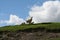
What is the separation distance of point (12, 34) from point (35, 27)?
3.95 meters

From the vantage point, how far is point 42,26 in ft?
112

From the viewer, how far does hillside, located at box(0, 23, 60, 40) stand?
31888 mm

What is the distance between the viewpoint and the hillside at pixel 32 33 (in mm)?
31888

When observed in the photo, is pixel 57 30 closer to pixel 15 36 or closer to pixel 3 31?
pixel 15 36

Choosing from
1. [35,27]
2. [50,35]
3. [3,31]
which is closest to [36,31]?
[35,27]

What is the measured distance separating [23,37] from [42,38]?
3147 mm

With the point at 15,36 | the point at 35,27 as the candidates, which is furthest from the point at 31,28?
the point at 15,36

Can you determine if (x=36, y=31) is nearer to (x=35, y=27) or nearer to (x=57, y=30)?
(x=35, y=27)

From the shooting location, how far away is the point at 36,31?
3366 centimetres

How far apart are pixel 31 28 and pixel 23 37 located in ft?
8.23

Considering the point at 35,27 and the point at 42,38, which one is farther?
the point at 35,27

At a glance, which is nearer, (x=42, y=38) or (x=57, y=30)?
(x=42, y=38)

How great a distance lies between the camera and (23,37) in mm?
32281

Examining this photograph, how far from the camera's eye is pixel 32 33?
109ft
